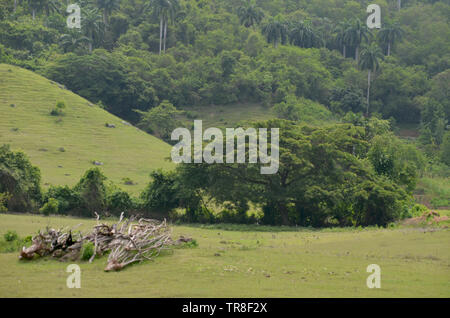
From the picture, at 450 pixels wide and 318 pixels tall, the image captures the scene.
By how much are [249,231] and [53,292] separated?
715 inches

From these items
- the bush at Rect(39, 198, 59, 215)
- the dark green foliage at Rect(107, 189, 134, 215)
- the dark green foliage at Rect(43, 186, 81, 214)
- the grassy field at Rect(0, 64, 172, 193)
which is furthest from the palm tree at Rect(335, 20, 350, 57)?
the bush at Rect(39, 198, 59, 215)

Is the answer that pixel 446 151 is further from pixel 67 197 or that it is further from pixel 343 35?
pixel 67 197

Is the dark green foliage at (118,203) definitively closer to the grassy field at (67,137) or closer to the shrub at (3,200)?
the shrub at (3,200)

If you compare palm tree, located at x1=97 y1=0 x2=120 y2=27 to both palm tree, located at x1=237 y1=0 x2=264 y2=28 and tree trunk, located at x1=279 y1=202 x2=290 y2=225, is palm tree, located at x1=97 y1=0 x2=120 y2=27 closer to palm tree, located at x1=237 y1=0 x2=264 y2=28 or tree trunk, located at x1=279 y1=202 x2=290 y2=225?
palm tree, located at x1=237 y1=0 x2=264 y2=28

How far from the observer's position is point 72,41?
8362 cm

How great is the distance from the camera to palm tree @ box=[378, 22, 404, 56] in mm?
103438

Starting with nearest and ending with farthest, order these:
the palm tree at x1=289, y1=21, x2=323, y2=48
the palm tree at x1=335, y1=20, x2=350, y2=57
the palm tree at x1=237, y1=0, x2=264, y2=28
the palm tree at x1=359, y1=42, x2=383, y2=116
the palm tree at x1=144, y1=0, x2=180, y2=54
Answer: the palm tree at x1=359, y1=42, x2=383, y2=116 → the palm tree at x1=144, y1=0, x2=180, y2=54 → the palm tree at x1=289, y1=21, x2=323, y2=48 → the palm tree at x1=335, y1=20, x2=350, y2=57 → the palm tree at x1=237, y1=0, x2=264, y2=28

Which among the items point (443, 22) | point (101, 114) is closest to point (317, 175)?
point (101, 114)

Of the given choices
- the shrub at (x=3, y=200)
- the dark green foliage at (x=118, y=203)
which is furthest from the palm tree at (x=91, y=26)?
the shrub at (x=3, y=200)

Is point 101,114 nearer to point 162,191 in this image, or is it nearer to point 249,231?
point 162,191

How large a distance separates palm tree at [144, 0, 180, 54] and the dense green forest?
0.86 feet

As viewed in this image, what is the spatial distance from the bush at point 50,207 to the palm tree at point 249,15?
77847mm

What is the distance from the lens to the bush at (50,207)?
3328 cm

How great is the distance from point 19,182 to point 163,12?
65238 mm
